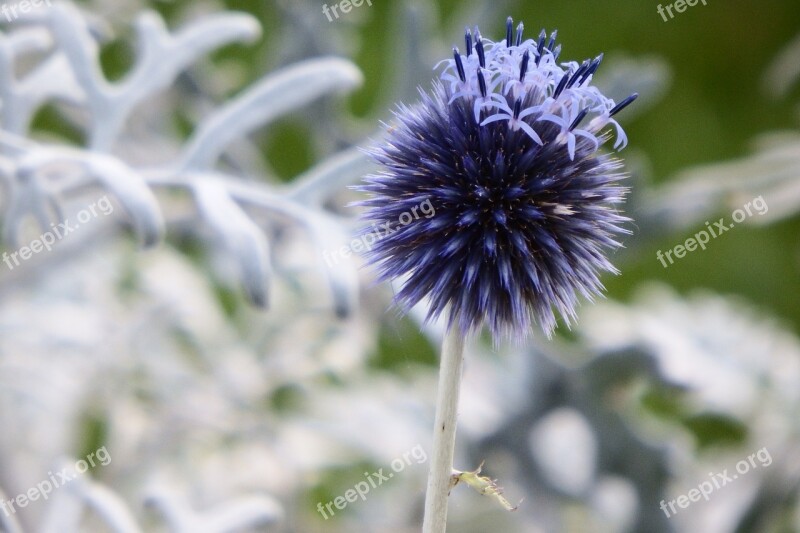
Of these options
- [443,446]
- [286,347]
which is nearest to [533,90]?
[443,446]

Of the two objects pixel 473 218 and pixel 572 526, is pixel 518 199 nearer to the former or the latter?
pixel 473 218

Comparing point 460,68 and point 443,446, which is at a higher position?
point 460,68

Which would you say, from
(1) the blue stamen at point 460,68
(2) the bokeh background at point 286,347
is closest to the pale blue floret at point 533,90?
(1) the blue stamen at point 460,68

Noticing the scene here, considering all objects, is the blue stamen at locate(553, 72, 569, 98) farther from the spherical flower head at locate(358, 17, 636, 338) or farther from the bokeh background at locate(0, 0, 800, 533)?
the bokeh background at locate(0, 0, 800, 533)

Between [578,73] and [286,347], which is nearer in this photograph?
[578,73]

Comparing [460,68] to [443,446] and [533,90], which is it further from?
[443,446]

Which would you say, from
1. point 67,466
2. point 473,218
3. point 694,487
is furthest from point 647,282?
point 473,218

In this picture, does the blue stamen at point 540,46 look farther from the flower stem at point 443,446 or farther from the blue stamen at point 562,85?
the flower stem at point 443,446
